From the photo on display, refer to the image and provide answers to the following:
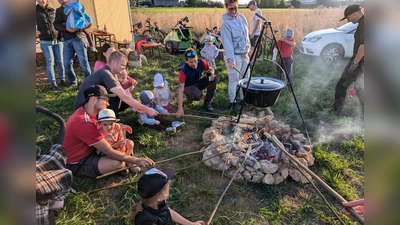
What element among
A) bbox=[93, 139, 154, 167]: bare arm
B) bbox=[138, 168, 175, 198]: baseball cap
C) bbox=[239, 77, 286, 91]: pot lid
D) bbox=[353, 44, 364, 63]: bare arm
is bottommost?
bbox=[93, 139, 154, 167]: bare arm

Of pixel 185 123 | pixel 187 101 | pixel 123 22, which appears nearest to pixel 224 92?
pixel 187 101

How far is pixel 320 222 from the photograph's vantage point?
107 inches

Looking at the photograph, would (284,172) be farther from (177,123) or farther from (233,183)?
(177,123)

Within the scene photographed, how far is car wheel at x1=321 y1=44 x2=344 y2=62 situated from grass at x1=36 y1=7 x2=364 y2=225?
3.89 metres

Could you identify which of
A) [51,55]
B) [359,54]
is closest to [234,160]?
[359,54]

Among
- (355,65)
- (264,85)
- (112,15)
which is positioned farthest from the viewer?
(112,15)

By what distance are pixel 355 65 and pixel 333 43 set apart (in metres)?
5.15

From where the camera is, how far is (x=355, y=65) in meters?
4.27

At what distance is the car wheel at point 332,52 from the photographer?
28.9ft

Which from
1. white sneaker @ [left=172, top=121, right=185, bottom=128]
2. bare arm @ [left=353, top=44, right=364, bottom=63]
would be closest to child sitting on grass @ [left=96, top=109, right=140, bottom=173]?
white sneaker @ [left=172, top=121, right=185, bottom=128]

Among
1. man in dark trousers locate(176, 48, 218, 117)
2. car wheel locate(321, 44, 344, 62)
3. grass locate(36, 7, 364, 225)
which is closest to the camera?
grass locate(36, 7, 364, 225)

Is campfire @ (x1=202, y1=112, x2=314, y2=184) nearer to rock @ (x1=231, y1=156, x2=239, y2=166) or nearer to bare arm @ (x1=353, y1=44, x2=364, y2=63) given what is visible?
rock @ (x1=231, y1=156, x2=239, y2=166)

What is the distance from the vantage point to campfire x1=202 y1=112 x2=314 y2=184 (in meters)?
3.17
